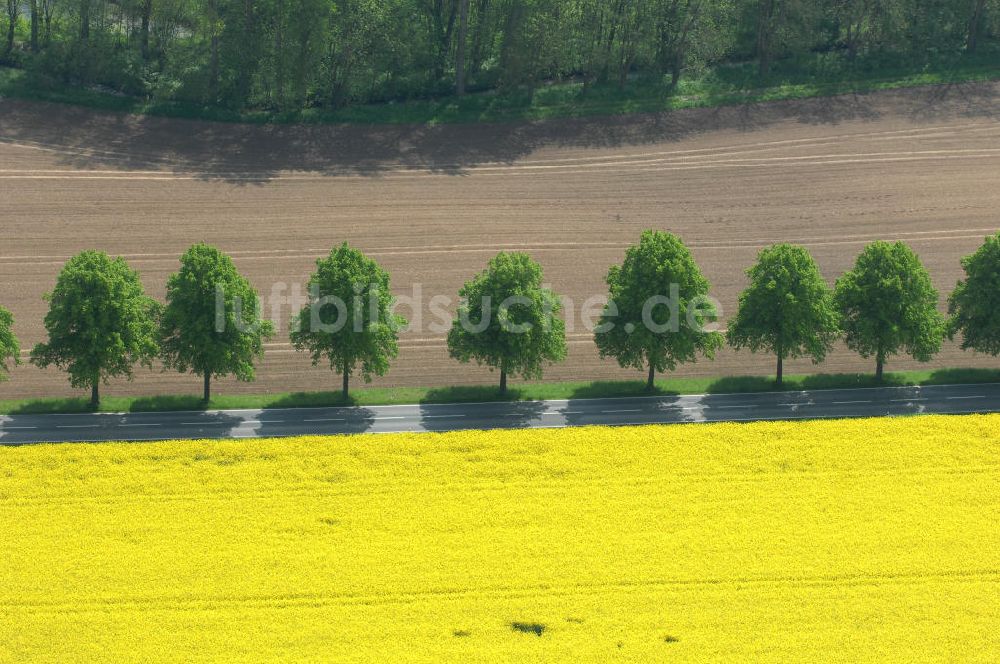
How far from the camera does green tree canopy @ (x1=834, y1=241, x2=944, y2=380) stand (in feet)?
308

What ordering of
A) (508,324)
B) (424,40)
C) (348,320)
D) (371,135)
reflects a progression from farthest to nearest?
(424,40) < (371,135) < (348,320) < (508,324)

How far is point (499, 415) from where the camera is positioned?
91.1 m

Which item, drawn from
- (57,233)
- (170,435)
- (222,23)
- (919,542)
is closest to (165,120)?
(222,23)

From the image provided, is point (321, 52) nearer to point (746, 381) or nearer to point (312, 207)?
point (312, 207)

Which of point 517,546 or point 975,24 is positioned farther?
point 975,24

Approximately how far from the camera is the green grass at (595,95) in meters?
128

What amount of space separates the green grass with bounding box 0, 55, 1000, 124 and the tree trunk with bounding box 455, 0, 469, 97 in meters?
1.52

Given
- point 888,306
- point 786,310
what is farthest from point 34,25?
point 888,306

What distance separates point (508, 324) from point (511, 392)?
5003 mm

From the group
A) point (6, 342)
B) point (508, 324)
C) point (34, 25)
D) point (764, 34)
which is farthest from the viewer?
point (764, 34)

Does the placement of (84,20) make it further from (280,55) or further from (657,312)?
Result: (657,312)

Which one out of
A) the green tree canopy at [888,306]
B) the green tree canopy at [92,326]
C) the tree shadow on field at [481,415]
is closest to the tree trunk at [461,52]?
the tree shadow on field at [481,415]

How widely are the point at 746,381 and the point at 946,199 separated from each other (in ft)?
111

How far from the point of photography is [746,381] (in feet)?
313
